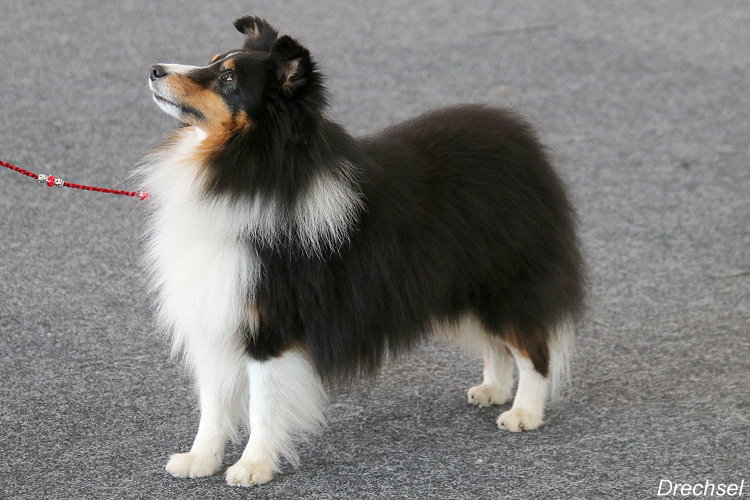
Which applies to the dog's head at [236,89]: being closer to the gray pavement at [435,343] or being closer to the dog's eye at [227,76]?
the dog's eye at [227,76]

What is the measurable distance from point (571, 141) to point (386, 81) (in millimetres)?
1396

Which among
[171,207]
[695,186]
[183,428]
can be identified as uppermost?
[171,207]

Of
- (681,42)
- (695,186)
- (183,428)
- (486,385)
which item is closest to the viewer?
(183,428)

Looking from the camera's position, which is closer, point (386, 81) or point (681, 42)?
point (386, 81)

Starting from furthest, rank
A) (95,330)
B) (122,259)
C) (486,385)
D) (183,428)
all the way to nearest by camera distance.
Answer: (122,259) < (95,330) < (486,385) < (183,428)

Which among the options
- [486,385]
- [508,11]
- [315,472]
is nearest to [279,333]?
[315,472]

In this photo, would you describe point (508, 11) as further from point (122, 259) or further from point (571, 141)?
point (122, 259)

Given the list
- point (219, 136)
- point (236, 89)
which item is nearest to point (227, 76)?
point (236, 89)

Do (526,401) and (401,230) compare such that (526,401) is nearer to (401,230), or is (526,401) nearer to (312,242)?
(401,230)

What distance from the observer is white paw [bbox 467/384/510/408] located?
11.5 ft

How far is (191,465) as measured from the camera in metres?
2.91

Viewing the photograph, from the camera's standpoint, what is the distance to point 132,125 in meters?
5.73

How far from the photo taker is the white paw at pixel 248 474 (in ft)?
9.39

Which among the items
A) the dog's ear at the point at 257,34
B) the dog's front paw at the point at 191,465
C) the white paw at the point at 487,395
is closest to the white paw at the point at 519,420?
the white paw at the point at 487,395
